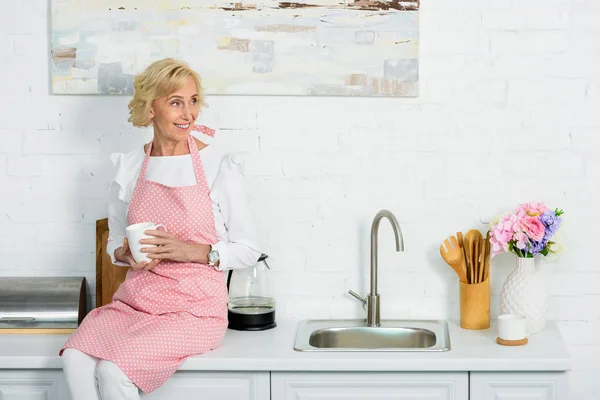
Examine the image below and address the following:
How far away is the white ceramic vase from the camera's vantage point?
2.63 m

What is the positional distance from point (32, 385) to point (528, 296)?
1593 millimetres

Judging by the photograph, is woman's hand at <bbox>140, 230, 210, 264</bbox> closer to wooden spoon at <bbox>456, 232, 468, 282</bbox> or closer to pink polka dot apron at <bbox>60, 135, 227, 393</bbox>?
pink polka dot apron at <bbox>60, 135, 227, 393</bbox>

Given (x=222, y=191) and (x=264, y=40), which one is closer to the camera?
(x=222, y=191)

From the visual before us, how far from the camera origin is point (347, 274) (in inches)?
114

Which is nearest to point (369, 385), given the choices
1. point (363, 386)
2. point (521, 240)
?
point (363, 386)

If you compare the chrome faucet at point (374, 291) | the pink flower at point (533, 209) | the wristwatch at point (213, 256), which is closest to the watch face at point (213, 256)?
the wristwatch at point (213, 256)

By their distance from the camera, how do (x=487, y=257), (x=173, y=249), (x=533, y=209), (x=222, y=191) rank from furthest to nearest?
1. (x=487, y=257)
2. (x=533, y=209)
3. (x=222, y=191)
4. (x=173, y=249)

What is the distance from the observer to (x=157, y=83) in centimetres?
247

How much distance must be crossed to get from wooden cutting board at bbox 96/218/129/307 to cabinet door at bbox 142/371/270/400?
0.52m

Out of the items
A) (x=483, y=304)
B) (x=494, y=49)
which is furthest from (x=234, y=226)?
(x=494, y=49)

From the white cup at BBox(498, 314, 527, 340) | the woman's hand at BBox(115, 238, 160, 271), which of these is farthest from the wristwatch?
the white cup at BBox(498, 314, 527, 340)

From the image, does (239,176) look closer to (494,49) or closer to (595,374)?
(494,49)

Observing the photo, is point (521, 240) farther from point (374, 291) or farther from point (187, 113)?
point (187, 113)

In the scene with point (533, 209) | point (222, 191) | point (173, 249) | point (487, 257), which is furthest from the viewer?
point (487, 257)
